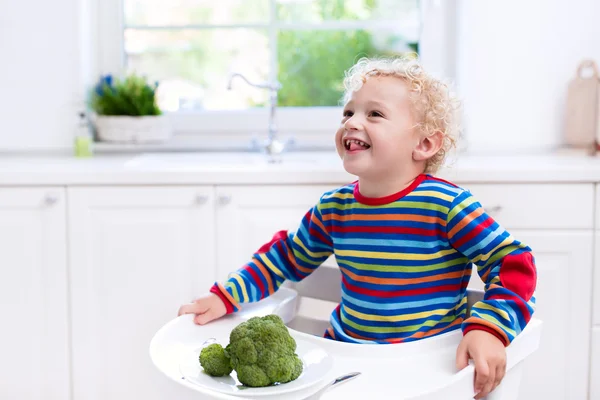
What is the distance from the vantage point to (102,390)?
87.1 inches

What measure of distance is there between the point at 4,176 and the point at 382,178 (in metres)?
1.26

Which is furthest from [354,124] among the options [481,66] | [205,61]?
[205,61]

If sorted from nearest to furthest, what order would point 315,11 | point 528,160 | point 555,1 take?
point 528,160 → point 555,1 → point 315,11

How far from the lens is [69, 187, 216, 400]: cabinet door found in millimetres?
2150

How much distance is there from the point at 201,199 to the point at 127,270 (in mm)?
294

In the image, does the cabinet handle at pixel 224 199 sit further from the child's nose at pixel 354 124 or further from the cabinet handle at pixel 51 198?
the child's nose at pixel 354 124

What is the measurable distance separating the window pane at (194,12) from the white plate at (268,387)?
1890 mm

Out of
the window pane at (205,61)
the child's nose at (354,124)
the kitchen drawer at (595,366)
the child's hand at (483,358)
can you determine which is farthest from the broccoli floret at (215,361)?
the window pane at (205,61)

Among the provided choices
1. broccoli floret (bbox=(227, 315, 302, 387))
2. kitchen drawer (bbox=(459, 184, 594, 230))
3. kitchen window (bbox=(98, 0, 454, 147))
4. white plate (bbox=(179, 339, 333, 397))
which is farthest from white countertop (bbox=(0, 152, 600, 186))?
broccoli floret (bbox=(227, 315, 302, 387))

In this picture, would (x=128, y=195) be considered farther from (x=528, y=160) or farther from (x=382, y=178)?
(x=528, y=160)

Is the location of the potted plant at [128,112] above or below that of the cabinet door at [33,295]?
above

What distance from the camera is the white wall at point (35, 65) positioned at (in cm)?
263

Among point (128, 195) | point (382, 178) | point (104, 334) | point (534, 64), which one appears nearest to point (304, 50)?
point (534, 64)

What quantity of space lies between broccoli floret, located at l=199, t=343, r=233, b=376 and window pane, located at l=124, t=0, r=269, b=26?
1.98 m
